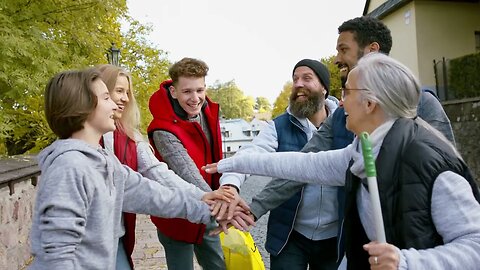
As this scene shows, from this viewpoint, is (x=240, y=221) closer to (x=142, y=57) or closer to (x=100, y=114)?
(x=100, y=114)

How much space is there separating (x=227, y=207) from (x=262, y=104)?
108 metres

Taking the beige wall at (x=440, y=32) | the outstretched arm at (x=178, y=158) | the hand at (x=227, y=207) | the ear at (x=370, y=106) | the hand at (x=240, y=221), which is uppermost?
the beige wall at (x=440, y=32)

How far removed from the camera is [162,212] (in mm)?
2766

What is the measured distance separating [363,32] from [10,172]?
13.9 ft

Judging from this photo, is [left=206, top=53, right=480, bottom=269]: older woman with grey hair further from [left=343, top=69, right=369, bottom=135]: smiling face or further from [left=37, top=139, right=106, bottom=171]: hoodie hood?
[left=37, top=139, right=106, bottom=171]: hoodie hood

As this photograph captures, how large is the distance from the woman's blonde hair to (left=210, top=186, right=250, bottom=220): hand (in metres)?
0.61

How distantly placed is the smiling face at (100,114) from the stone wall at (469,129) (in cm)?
1173

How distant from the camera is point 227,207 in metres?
3.08

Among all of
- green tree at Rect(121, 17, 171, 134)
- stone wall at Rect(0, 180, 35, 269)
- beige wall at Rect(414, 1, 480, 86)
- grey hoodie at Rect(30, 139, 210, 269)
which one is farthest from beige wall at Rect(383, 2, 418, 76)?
grey hoodie at Rect(30, 139, 210, 269)

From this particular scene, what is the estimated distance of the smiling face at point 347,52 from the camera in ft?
10.3

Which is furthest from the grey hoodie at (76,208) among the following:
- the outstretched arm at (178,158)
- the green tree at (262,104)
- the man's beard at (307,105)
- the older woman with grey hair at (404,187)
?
the green tree at (262,104)

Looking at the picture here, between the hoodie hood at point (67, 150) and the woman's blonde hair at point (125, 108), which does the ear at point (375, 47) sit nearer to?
the woman's blonde hair at point (125, 108)

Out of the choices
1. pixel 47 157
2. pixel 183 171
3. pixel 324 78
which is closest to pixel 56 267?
pixel 47 157

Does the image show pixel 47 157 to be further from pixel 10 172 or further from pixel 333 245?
pixel 10 172
